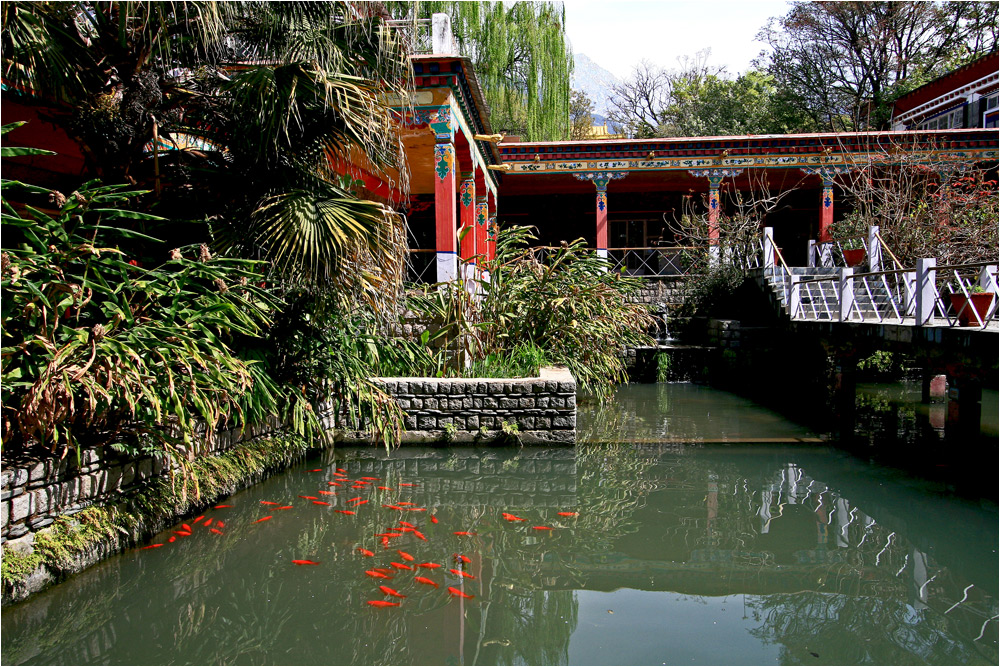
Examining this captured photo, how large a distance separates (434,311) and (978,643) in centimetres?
612

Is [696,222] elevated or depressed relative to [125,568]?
elevated

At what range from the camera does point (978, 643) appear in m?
3.41

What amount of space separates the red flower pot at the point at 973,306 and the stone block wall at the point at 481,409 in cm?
370

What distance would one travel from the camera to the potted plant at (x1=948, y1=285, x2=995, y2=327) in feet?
21.8

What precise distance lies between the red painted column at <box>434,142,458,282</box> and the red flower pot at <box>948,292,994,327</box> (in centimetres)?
597

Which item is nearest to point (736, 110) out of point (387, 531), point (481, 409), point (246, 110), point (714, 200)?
point (714, 200)

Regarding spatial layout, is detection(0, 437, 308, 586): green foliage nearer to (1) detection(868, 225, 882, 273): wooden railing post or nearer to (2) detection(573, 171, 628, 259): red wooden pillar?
(1) detection(868, 225, 882, 273): wooden railing post

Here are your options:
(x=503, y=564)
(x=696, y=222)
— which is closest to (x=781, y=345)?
(x=696, y=222)

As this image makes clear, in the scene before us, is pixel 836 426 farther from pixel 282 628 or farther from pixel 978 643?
pixel 282 628

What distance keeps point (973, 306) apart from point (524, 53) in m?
17.6

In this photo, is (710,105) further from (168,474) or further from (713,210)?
(168,474)

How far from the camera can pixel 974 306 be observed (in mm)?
6656

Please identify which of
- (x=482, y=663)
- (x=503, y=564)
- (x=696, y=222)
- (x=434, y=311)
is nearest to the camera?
(x=482, y=663)

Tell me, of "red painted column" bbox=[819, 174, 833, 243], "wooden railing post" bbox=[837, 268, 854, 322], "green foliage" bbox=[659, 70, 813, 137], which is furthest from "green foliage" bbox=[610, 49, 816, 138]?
"wooden railing post" bbox=[837, 268, 854, 322]
